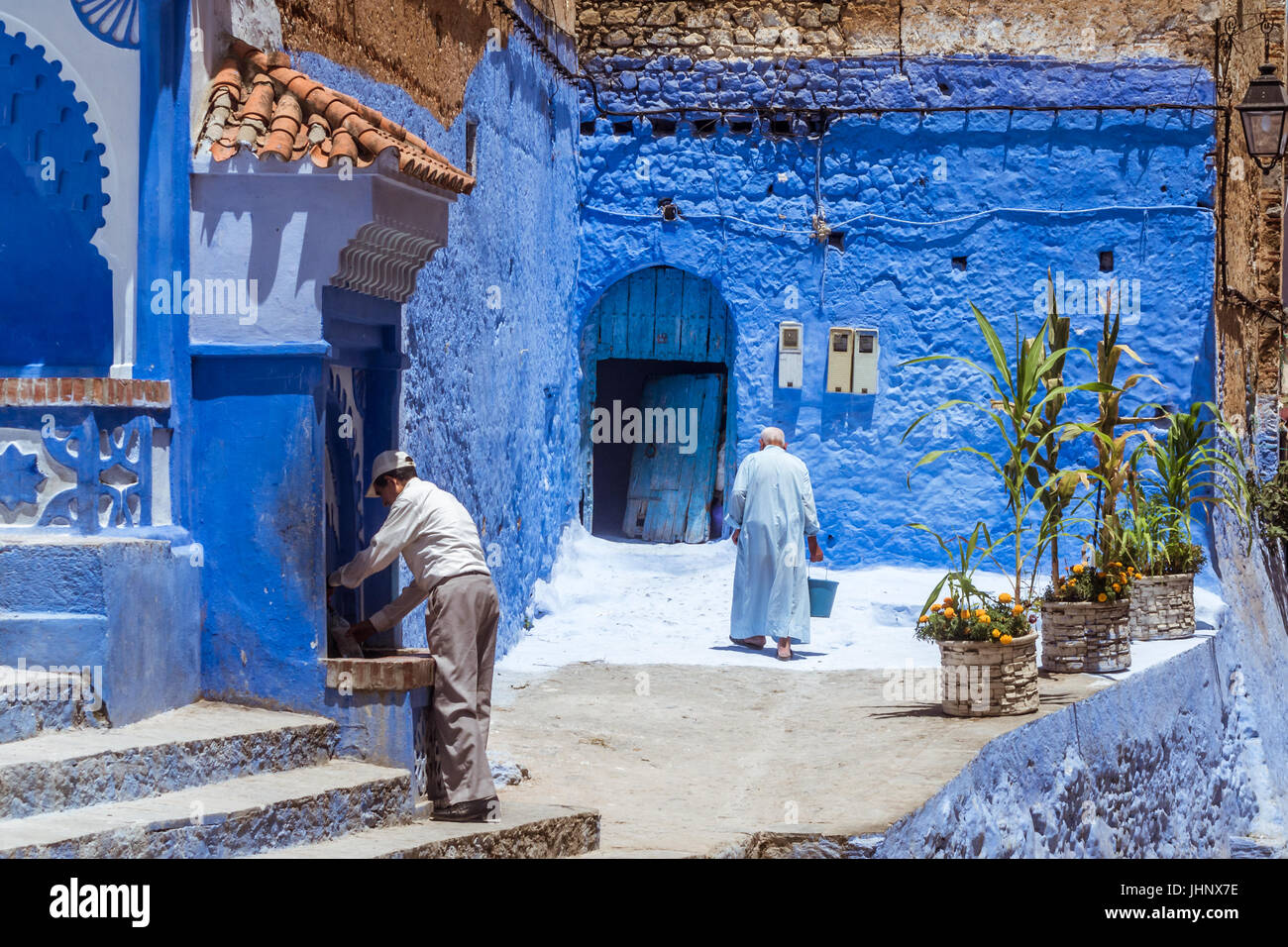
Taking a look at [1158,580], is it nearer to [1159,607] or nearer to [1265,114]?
[1159,607]

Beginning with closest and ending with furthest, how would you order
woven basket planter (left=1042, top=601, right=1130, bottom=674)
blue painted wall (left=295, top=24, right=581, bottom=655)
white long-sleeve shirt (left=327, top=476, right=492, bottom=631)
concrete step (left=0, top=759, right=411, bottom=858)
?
concrete step (left=0, top=759, right=411, bottom=858)
white long-sleeve shirt (left=327, top=476, right=492, bottom=631)
blue painted wall (left=295, top=24, right=581, bottom=655)
woven basket planter (left=1042, top=601, right=1130, bottom=674)

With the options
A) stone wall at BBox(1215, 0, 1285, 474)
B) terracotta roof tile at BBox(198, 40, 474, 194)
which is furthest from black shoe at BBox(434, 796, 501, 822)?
stone wall at BBox(1215, 0, 1285, 474)

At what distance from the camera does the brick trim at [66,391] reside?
5.10 metres

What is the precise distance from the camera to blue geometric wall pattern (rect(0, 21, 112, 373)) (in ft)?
17.5

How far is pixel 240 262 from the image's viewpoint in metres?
5.32

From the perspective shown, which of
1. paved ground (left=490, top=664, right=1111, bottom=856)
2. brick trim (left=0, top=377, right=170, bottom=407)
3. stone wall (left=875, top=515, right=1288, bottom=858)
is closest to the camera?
brick trim (left=0, top=377, right=170, bottom=407)

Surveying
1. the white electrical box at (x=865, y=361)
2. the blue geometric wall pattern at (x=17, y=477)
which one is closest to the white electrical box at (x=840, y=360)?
the white electrical box at (x=865, y=361)

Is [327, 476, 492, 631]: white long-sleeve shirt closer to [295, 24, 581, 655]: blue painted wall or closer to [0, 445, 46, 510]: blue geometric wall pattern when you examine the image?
[0, 445, 46, 510]: blue geometric wall pattern

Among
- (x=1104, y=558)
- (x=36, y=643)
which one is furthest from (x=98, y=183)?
(x=1104, y=558)

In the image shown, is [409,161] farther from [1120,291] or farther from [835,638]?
[1120,291]

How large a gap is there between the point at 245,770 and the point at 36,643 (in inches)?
29.1

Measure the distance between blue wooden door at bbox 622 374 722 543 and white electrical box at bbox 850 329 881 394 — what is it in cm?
111

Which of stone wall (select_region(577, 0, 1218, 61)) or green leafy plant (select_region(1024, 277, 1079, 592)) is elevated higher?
stone wall (select_region(577, 0, 1218, 61))

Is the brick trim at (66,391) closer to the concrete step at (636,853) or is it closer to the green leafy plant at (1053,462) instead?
the concrete step at (636,853)
